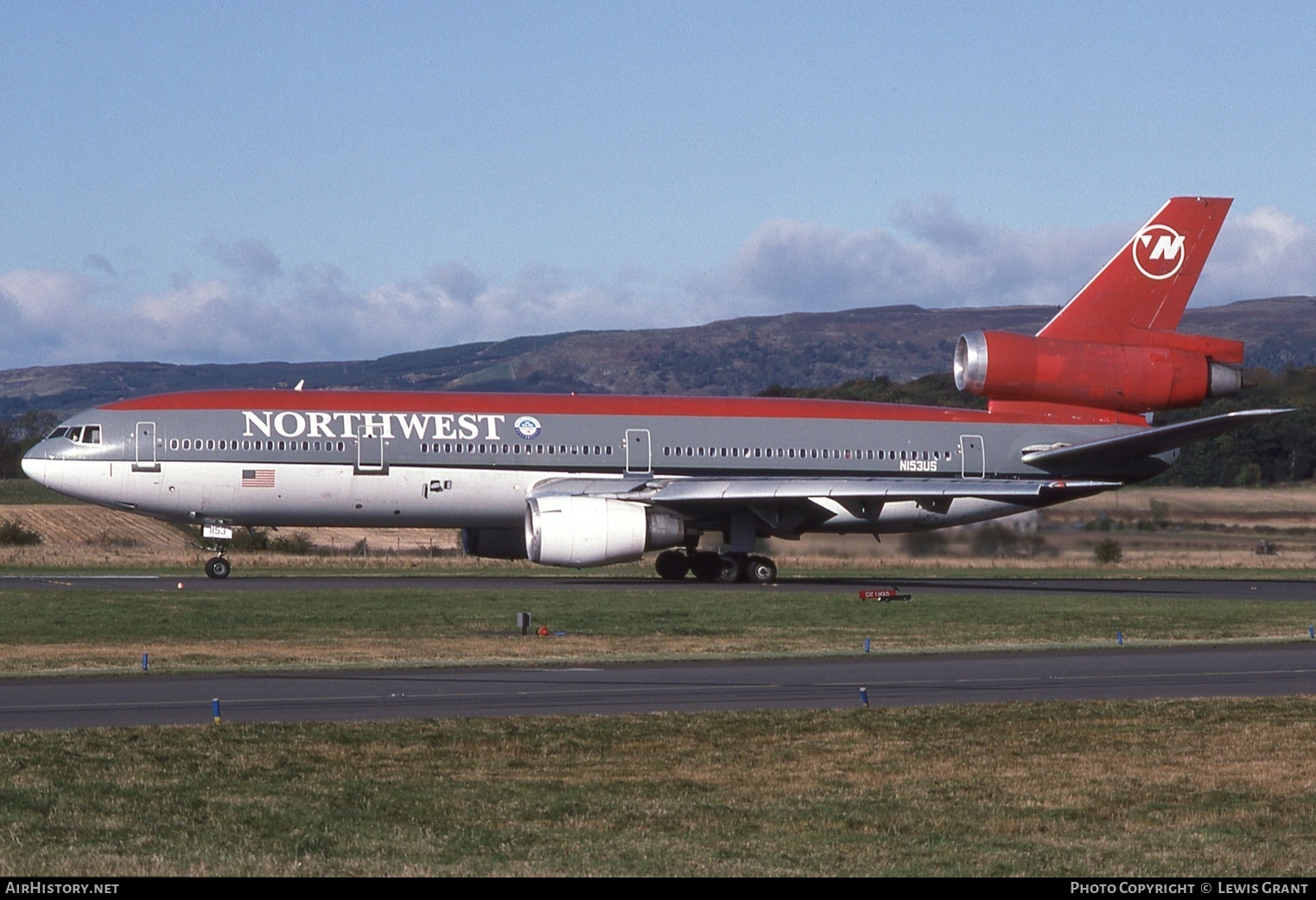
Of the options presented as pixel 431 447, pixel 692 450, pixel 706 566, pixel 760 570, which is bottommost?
pixel 760 570

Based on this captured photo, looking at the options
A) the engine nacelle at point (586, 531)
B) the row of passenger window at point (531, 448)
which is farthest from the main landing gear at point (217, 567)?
the engine nacelle at point (586, 531)

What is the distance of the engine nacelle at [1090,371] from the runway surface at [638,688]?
18.7 meters

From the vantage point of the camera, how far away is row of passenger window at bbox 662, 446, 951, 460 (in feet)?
132

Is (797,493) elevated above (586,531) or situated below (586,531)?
above

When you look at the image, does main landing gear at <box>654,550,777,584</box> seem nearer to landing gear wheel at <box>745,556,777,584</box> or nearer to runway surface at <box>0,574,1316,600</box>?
landing gear wheel at <box>745,556,777,584</box>

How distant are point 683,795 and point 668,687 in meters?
6.89

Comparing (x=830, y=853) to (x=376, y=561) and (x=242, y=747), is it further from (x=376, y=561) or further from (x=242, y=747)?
(x=376, y=561)

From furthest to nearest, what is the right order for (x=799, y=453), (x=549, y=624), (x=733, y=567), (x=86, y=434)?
(x=799, y=453) < (x=733, y=567) < (x=86, y=434) < (x=549, y=624)

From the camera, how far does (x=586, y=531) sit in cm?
3656

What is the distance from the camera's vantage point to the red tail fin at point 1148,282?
41.3 m

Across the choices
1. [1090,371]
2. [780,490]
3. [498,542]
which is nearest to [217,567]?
[498,542]

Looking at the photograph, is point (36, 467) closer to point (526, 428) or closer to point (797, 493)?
point (526, 428)
